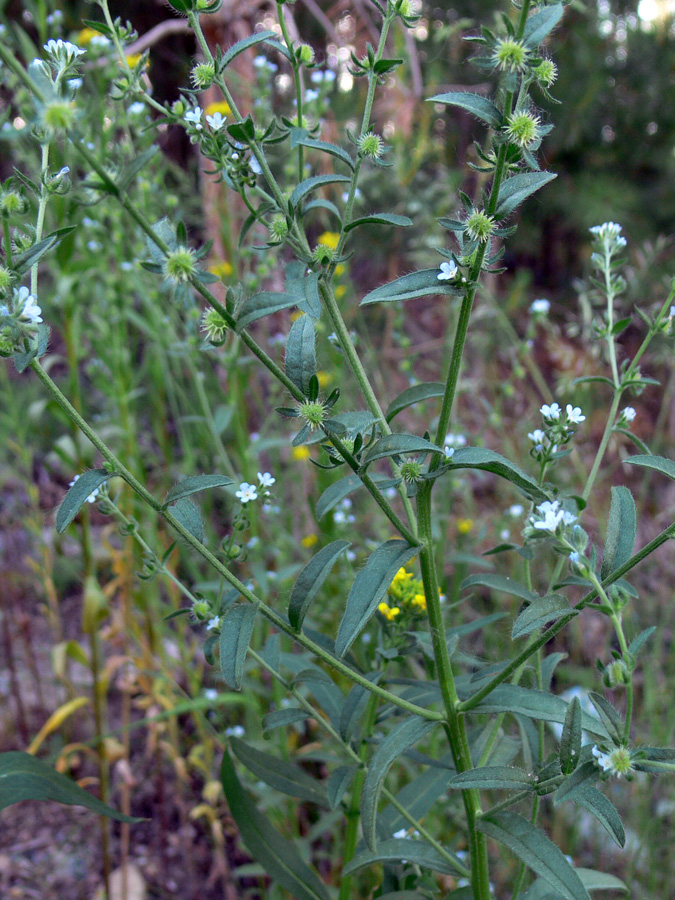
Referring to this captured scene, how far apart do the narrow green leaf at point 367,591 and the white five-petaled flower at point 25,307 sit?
0.43 meters

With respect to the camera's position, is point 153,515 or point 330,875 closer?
point 330,875

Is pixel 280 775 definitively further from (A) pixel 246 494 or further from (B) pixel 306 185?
(B) pixel 306 185

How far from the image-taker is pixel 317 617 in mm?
1815

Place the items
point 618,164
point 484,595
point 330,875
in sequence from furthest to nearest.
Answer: point 618,164, point 484,595, point 330,875

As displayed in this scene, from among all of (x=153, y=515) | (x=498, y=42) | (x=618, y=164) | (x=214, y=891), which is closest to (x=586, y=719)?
(x=498, y=42)

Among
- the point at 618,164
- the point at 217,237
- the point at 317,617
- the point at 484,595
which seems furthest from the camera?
the point at 618,164

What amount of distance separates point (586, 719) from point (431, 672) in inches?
10.4

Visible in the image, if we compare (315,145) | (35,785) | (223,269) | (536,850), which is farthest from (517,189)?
(223,269)

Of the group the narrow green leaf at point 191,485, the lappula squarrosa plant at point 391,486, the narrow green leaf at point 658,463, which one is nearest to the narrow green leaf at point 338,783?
the lappula squarrosa plant at point 391,486

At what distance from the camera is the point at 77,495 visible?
775 millimetres

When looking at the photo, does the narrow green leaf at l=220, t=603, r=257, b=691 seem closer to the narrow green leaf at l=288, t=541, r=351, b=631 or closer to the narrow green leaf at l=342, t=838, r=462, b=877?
the narrow green leaf at l=288, t=541, r=351, b=631

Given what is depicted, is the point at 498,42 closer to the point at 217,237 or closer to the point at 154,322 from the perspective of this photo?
the point at 154,322

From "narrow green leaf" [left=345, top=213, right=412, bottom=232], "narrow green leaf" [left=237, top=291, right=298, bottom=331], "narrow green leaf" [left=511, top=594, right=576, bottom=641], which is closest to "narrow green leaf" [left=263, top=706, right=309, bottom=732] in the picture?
"narrow green leaf" [left=511, top=594, right=576, bottom=641]

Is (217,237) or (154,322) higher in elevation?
(217,237)
